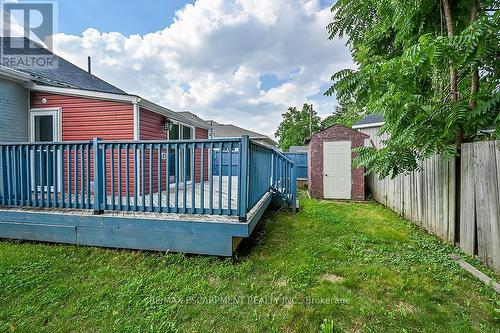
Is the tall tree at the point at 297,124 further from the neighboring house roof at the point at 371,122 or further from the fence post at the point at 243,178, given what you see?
the fence post at the point at 243,178

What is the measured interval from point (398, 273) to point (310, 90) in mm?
14994

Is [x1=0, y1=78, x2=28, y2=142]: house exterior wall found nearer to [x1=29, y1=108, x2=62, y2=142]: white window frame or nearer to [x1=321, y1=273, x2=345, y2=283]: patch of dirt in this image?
[x1=29, y1=108, x2=62, y2=142]: white window frame

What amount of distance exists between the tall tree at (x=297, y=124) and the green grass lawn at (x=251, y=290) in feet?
105

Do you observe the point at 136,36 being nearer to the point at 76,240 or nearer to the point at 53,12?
the point at 53,12

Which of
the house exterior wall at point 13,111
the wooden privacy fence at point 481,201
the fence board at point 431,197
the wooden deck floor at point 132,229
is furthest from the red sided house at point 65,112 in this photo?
the wooden privacy fence at point 481,201

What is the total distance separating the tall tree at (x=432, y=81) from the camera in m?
2.79

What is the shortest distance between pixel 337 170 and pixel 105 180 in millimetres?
6818

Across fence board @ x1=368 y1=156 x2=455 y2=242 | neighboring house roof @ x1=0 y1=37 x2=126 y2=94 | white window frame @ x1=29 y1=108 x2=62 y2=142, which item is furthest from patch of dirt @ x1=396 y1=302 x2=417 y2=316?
white window frame @ x1=29 y1=108 x2=62 y2=142

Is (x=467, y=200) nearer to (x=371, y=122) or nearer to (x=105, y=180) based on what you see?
(x=105, y=180)

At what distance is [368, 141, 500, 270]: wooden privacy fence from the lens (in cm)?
286

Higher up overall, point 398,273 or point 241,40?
point 241,40

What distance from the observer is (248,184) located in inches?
125

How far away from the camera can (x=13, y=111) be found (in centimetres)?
564

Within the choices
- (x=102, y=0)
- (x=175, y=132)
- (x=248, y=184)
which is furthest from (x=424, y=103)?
(x=102, y=0)
